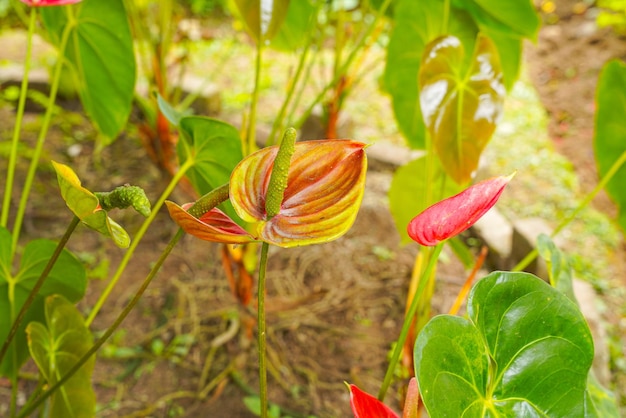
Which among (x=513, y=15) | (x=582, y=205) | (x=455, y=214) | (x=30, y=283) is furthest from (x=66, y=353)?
(x=513, y=15)

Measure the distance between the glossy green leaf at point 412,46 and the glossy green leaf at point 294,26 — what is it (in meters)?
0.25

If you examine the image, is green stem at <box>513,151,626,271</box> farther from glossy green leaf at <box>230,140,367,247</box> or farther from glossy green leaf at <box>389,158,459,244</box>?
glossy green leaf at <box>230,140,367,247</box>

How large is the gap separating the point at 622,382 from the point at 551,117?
1.64 meters

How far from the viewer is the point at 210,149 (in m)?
0.73

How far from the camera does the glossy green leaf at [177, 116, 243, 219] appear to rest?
0.70 m

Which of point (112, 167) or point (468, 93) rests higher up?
point (468, 93)

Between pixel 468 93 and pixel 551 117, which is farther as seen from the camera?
pixel 551 117

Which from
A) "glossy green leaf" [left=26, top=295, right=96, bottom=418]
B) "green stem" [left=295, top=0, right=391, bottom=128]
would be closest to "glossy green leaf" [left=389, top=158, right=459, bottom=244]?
"green stem" [left=295, top=0, right=391, bottom=128]

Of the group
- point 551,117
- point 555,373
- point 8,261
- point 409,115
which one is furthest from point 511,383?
point 551,117

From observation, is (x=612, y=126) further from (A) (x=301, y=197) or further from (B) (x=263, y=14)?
(A) (x=301, y=197)

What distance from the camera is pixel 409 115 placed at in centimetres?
114

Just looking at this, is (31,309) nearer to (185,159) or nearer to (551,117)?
(185,159)

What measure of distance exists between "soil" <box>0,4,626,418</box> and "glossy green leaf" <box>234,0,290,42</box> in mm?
562

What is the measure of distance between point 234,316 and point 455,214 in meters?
1.00
